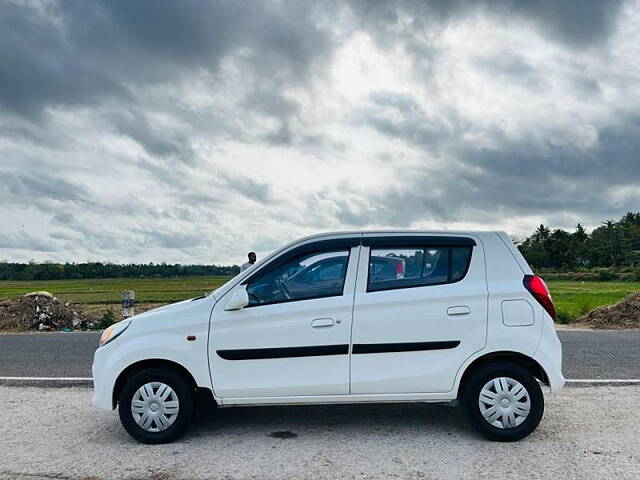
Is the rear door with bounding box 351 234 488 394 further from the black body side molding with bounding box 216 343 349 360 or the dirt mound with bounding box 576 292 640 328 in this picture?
the dirt mound with bounding box 576 292 640 328

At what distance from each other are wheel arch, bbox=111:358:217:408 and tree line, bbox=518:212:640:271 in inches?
4534

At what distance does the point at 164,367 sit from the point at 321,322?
56.2 inches

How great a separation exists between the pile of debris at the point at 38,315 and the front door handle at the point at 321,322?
10.8m

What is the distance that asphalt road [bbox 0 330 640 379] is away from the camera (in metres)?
7.38

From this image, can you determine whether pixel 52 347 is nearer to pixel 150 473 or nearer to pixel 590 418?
pixel 150 473

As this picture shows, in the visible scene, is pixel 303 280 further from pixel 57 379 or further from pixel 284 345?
pixel 57 379

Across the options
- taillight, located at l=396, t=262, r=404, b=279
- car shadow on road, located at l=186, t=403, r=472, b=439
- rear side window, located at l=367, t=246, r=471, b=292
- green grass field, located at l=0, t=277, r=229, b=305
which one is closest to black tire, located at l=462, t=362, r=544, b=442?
car shadow on road, located at l=186, t=403, r=472, b=439

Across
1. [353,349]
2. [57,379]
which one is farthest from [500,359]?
[57,379]

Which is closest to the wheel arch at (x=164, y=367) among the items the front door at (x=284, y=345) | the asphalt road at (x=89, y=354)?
the front door at (x=284, y=345)

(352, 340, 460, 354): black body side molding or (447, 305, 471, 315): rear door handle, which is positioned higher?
(447, 305, 471, 315): rear door handle

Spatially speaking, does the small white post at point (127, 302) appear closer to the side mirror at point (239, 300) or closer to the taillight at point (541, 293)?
the side mirror at point (239, 300)

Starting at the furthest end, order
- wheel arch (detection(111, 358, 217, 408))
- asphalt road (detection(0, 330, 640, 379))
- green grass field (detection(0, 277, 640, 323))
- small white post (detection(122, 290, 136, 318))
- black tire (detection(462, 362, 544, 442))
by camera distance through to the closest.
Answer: green grass field (detection(0, 277, 640, 323)), small white post (detection(122, 290, 136, 318)), asphalt road (detection(0, 330, 640, 379)), wheel arch (detection(111, 358, 217, 408)), black tire (detection(462, 362, 544, 442))

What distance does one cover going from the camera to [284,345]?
4512 mm

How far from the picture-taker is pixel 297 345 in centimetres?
451
